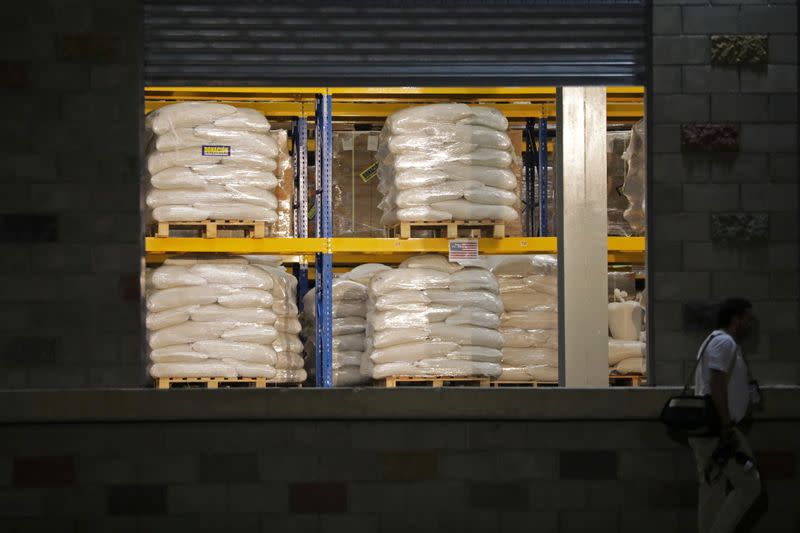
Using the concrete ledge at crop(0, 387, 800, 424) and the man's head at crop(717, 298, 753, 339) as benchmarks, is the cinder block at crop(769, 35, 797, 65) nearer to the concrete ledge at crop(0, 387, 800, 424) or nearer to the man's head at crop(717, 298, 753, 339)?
the man's head at crop(717, 298, 753, 339)

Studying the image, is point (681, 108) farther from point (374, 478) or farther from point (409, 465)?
point (374, 478)

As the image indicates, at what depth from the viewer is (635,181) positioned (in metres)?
9.33

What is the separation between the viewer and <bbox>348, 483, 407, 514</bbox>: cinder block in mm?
7414

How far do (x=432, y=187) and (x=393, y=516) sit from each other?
97.1 inches

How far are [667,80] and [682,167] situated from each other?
563 mm

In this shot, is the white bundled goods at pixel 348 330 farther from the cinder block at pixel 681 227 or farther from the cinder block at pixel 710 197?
the cinder block at pixel 710 197

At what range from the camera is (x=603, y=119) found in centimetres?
792

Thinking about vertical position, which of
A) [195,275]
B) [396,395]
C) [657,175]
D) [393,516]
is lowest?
[393,516]

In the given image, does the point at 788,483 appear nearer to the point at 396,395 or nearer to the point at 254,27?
the point at 396,395

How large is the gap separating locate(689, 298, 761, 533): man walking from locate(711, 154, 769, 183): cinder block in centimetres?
130

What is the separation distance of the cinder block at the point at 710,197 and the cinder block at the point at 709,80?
455 millimetres

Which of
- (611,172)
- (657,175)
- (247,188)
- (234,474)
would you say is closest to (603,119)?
(657,175)

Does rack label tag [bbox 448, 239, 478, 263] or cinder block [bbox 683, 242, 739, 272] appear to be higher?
rack label tag [bbox 448, 239, 478, 263]

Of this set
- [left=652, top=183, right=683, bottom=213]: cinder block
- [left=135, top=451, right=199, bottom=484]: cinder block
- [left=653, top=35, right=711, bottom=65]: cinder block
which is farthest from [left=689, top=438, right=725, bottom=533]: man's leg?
[left=135, top=451, right=199, bottom=484]: cinder block
